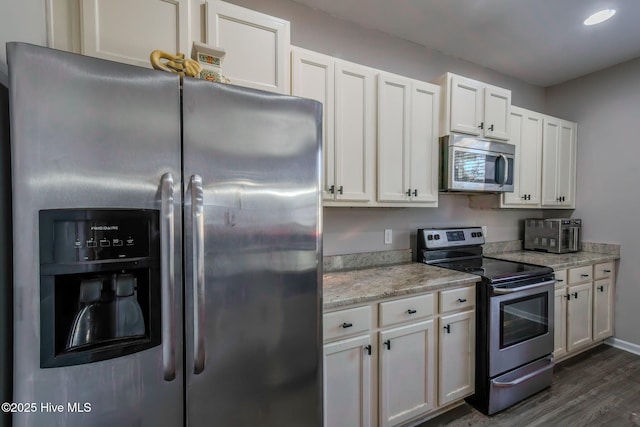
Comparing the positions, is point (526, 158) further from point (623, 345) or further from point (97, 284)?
point (97, 284)

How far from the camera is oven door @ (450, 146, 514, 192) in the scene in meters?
2.26

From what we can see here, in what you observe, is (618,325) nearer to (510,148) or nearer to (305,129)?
(510,148)

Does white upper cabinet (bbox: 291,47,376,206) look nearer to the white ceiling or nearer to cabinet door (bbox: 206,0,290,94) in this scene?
cabinet door (bbox: 206,0,290,94)

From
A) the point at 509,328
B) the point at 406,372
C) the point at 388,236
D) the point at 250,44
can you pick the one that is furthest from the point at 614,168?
the point at 250,44

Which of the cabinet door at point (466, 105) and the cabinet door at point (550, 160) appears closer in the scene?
the cabinet door at point (466, 105)

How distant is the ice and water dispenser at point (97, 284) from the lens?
0.76m

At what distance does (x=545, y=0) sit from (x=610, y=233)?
2.42m

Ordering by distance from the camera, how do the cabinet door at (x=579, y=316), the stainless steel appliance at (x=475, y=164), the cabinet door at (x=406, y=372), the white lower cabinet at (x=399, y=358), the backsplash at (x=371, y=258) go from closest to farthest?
1. the white lower cabinet at (x=399, y=358)
2. the cabinet door at (x=406, y=372)
3. the backsplash at (x=371, y=258)
4. the stainless steel appliance at (x=475, y=164)
5. the cabinet door at (x=579, y=316)

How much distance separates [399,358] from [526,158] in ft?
8.07

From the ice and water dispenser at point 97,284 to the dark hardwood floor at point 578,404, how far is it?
6.30ft

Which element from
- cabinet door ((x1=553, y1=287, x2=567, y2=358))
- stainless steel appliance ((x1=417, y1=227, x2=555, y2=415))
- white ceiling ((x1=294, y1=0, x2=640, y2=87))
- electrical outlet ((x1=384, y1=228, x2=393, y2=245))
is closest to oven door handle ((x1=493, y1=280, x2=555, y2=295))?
stainless steel appliance ((x1=417, y1=227, x2=555, y2=415))

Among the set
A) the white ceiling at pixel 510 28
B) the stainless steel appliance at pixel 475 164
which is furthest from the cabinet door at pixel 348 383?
the white ceiling at pixel 510 28

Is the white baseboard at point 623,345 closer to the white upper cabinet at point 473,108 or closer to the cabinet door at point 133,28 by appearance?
the white upper cabinet at point 473,108

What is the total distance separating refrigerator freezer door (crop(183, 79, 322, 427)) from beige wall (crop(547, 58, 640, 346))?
3450mm
